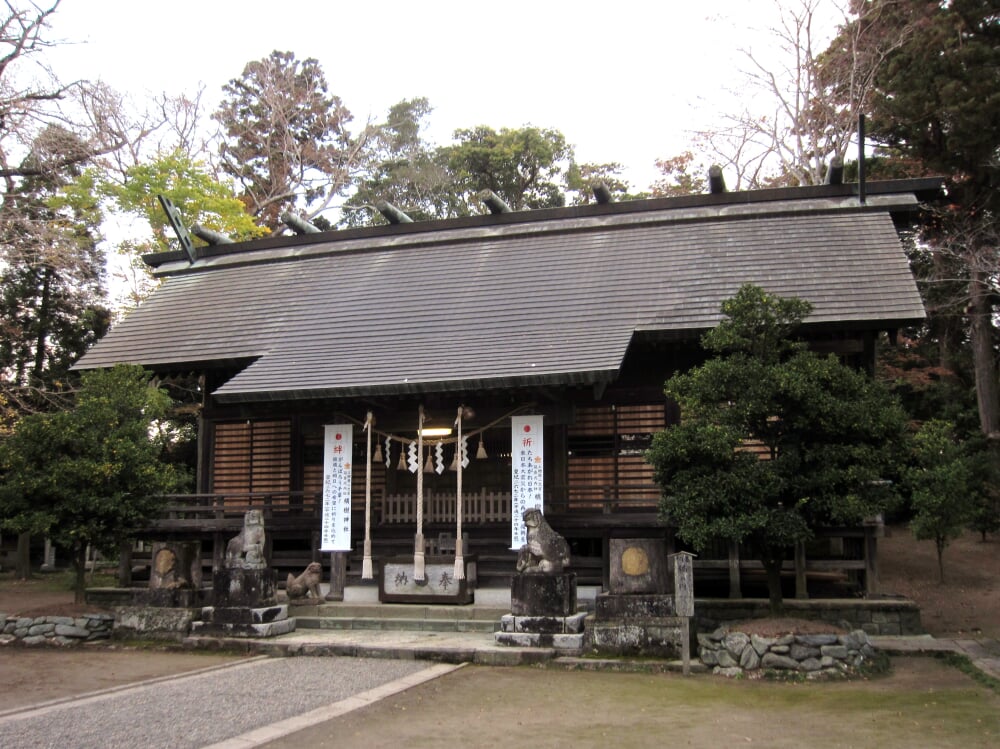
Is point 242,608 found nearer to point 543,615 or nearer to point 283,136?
point 543,615

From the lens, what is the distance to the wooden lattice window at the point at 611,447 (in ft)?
42.1

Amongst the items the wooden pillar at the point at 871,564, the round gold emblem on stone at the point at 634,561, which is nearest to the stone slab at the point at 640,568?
the round gold emblem on stone at the point at 634,561

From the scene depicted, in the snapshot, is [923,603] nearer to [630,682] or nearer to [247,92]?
[630,682]

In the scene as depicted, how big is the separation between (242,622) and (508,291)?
6.71 metres

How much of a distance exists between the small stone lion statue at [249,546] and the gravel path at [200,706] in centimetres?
176

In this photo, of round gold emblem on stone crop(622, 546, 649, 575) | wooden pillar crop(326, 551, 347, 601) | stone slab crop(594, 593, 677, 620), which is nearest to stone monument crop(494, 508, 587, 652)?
stone slab crop(594, 593, 677, 620)

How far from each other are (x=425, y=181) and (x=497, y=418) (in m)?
21.5

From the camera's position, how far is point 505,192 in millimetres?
32281

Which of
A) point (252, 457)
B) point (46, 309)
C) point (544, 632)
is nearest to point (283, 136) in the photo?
point (46, 309)

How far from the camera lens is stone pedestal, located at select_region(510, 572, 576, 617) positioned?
991cm

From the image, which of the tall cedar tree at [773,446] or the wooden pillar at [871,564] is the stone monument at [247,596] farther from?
the wooden pillar at [871,564]

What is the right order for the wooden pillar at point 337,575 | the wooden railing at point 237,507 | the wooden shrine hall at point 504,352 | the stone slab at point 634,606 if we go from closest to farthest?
the stone slab at point 634,606 < the wooden shrine hall at point 504,352 < the wooden pillar at point 337,575 < the wooden railing at point 237,507

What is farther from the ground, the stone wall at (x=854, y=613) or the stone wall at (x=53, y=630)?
the stone wall at (x=854, y=613)

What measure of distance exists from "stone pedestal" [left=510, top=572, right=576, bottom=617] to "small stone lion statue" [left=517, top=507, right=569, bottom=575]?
101mm
